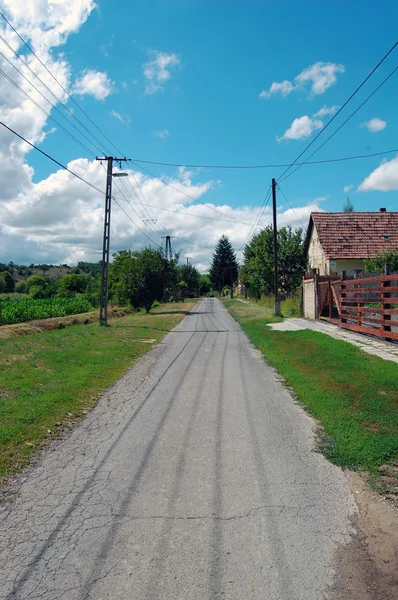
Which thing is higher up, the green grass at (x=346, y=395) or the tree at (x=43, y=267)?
the tree at (x=43, y=267)

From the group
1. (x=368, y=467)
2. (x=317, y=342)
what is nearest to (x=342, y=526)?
(x=368, y=467)

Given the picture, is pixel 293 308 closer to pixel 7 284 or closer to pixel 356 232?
pixel 356 232

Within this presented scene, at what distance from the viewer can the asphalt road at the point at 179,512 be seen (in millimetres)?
2984

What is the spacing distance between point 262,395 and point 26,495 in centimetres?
466

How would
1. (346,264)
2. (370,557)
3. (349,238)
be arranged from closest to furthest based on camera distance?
(370,557)
(346,264)
(349,238)

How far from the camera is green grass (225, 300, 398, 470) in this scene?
517 centimetres

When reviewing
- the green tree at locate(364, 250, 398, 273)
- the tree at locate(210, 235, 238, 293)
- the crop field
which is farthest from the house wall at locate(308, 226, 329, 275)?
the tree at locate(210, 235, 238, 293)

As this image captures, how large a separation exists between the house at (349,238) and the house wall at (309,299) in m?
3.79

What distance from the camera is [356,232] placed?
98.5 ft

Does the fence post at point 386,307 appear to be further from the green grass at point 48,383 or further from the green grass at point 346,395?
the green grass at point 48,383

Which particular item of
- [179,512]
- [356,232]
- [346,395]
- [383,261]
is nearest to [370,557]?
[179,512]

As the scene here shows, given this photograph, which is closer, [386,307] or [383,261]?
[386,307]

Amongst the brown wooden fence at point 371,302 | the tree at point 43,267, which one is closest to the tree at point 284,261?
the brown wooden fence at point 371,302

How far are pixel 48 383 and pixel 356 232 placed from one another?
25493mm
